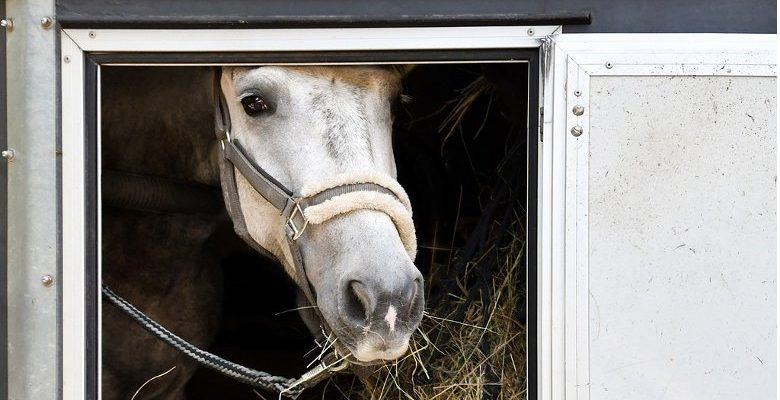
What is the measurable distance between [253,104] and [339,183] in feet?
1.09

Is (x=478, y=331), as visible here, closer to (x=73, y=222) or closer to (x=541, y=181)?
(x=541, y=181)

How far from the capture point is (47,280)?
2.08 metres

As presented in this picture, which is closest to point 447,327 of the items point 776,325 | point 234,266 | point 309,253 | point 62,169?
point 309,253

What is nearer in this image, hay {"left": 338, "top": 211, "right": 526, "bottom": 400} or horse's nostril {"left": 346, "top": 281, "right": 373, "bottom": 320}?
horse's nostril {"left": 346, "top": 281, "right": 373, "bottom": 320}

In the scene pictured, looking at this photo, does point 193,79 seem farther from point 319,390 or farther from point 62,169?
point 319,390

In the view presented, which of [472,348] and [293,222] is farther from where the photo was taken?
[472,348]

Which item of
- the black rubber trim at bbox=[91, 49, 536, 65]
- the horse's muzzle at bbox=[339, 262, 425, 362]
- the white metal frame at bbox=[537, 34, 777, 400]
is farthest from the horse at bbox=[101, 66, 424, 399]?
the white metal frame at bbox=[537, 34, 777, 400]

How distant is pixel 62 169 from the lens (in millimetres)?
2094

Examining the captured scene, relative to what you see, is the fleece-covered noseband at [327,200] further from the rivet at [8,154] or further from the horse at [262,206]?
the rivet at [8,154]

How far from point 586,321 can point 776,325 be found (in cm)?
39

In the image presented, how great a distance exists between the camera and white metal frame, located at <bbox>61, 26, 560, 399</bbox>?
2066 millimetres

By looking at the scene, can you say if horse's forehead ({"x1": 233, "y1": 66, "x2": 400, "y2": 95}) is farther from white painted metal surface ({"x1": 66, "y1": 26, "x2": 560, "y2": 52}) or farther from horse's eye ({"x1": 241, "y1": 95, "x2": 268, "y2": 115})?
white painted metal surface ({"x1": 66, "y1": 26, "x2": 560, "y2": 52})

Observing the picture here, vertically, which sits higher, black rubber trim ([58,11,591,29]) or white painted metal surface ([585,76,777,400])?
black rubber trim ([58,11,591,29])

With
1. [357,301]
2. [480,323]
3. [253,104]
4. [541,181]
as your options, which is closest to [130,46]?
[253,104]
